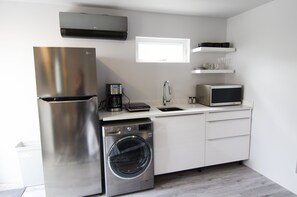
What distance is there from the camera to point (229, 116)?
101 inches

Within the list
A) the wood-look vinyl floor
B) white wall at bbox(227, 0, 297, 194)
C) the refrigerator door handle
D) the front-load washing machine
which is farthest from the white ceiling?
the wood-look vinyl floor

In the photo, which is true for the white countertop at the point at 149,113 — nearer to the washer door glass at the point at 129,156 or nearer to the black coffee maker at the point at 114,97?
the black coffee maker at the point at 114,97

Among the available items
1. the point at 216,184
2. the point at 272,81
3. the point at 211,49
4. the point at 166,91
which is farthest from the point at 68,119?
the point at 272,81

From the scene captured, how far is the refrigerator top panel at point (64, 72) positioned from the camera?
185 centimetres

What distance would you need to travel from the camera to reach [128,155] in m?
2.17

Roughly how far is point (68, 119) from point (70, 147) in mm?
310

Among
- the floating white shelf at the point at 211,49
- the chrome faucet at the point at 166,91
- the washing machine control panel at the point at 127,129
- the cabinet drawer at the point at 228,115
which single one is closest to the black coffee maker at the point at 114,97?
the washing machine control panel at the point at 127,129

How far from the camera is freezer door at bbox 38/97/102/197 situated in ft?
6.30

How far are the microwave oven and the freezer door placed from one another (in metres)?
1.61

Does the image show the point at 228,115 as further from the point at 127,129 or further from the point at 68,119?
the point at 68,119

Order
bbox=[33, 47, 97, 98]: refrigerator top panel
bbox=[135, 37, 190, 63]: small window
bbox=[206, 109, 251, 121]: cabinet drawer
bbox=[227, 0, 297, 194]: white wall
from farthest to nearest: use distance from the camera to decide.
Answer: bbox=[135, 37, 190, 63]: small window
bbox=[206, 109, 251, 121]: cabinet drawer
bbox=[227, 0, 297, 194]: white wall
bbox=[33, 47, 97, 98]: refrigerator top panel

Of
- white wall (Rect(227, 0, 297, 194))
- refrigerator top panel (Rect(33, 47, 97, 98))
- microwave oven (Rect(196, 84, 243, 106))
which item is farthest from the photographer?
microwave oven (Rect(196, 84, 243, 106))

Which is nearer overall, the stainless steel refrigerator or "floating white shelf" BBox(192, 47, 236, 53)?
the stainless steel refrigerator

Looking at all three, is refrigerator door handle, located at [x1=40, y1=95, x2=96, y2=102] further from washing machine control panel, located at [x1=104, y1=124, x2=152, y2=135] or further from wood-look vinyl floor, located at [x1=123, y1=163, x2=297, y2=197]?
wood-look vinyl floor, located at [x1=123, y1=163, x2=297, y2=197]
